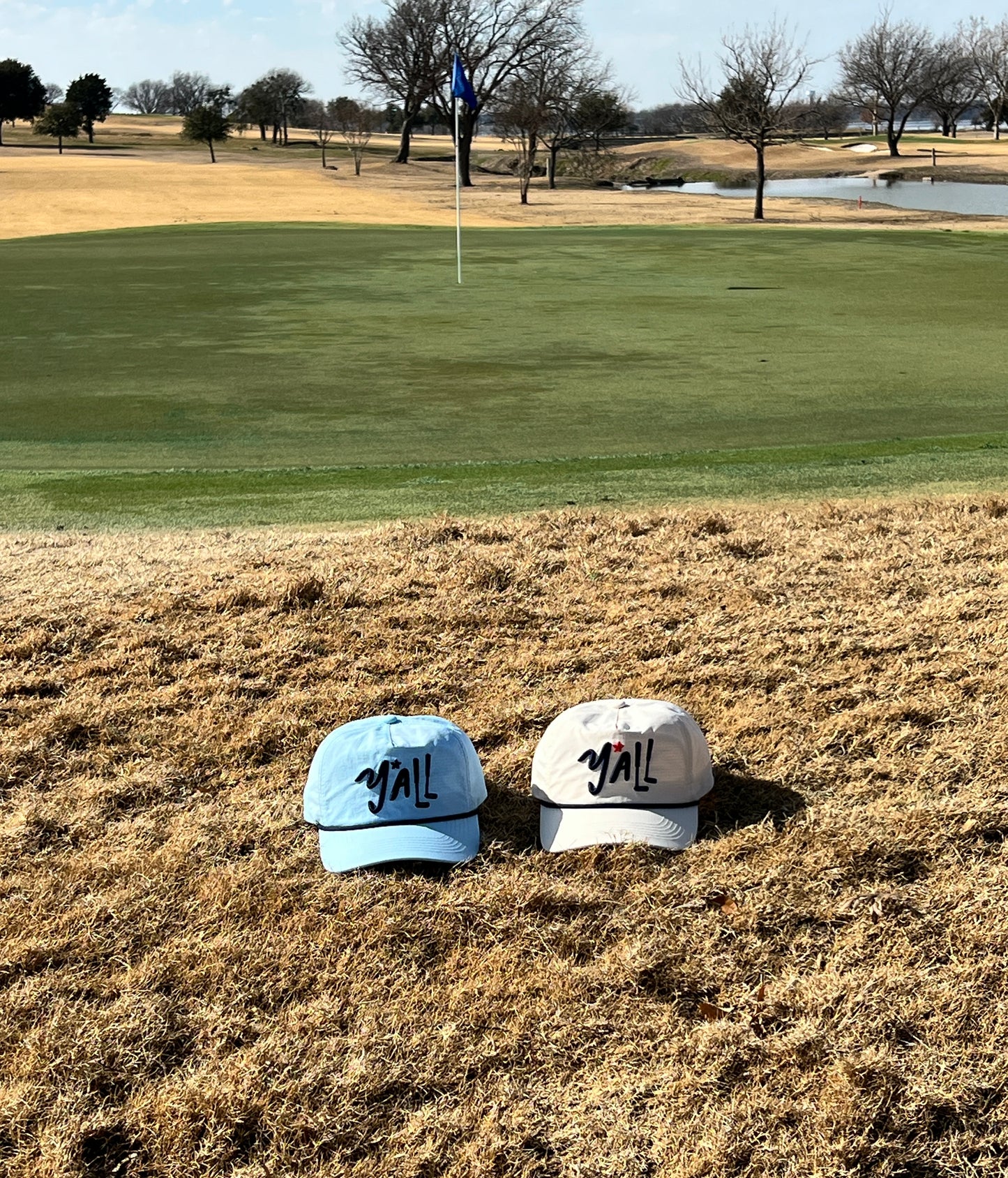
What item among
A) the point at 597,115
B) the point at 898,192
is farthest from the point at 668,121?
the point at 898,192

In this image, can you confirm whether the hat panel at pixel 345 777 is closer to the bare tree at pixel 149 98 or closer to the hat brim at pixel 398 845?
the hat brim at pixel 398 845

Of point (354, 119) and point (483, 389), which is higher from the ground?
point (354, 119)

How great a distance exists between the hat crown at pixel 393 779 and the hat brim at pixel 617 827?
236 millimetres

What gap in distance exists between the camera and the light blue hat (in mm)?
3307

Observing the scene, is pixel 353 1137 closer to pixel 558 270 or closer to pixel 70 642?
pixel 70 642

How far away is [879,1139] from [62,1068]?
1659mm

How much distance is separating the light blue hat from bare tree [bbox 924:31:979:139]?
92051 millimetres

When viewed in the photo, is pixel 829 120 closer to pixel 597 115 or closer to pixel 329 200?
pixel 597 115

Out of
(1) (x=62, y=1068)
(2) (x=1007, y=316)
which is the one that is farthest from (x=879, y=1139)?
(2) (x=1007, y=316)

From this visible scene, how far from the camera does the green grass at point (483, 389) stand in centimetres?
685

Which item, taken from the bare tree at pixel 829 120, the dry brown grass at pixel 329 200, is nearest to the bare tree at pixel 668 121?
the bare tree at pixel 829 120

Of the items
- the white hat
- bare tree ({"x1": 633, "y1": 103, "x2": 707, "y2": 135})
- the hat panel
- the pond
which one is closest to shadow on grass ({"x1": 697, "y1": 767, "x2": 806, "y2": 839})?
the white hat

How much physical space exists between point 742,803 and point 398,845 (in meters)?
1.07

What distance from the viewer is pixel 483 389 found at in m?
9.73
